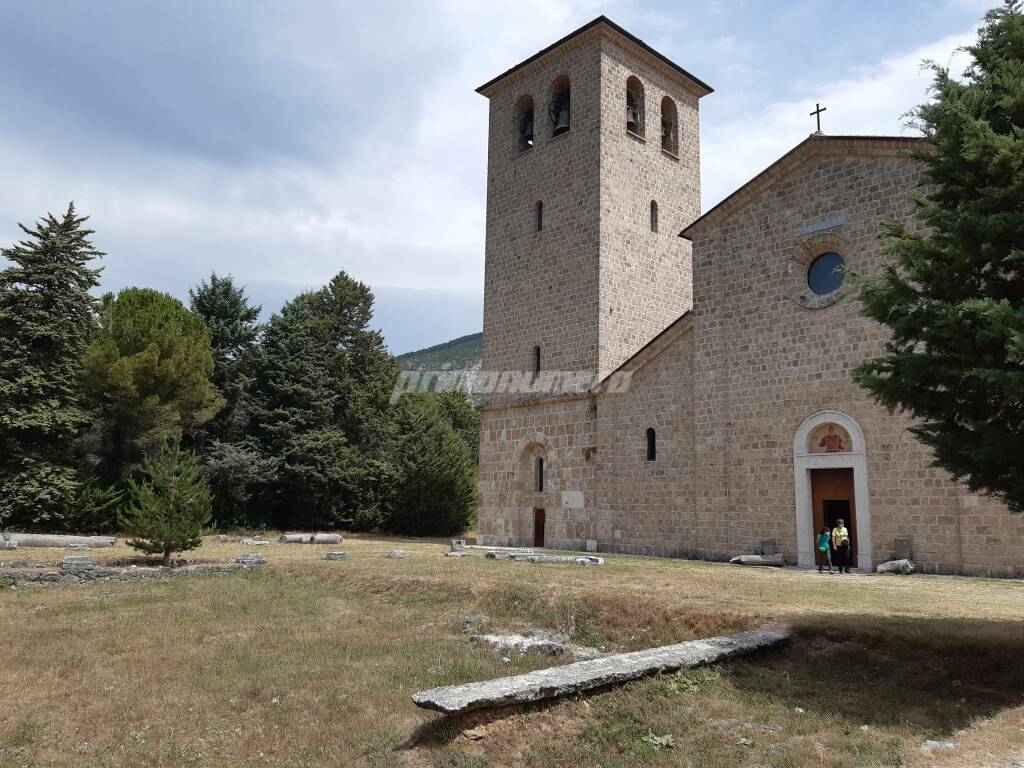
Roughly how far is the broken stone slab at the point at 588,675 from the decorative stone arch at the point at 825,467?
8732 millimetres

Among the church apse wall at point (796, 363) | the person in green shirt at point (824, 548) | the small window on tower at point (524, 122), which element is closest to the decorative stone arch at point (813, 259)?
the church apse wall at point (796, 363)

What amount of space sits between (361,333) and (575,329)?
1812 cm

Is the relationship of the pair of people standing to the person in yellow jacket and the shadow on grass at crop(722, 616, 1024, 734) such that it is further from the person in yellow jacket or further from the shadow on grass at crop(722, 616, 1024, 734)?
the shadow on grass at crop(722, 616, 1024, 734)

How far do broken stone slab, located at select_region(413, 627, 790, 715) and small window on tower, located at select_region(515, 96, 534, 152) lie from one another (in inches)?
866

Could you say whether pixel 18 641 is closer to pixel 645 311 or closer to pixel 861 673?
pixel 861 673

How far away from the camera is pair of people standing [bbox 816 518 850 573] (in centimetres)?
1602

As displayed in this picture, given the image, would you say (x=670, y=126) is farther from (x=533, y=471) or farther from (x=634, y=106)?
(x=533, y=471)

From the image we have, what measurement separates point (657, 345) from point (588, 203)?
6.01m

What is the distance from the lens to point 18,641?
32.3 feet

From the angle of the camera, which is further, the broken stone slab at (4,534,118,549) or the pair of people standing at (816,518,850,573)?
the broken stone slab at (4,534,118,549)

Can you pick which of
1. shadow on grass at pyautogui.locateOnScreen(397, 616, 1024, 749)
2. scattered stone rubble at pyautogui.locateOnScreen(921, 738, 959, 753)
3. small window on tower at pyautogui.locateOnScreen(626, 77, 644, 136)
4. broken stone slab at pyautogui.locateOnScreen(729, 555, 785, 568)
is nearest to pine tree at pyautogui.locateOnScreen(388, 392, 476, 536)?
small window on tower at pyautogui.locateOnScreen(626, 77, 644, 136)

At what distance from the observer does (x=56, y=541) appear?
24.0 metres

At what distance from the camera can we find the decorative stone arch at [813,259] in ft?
58.1

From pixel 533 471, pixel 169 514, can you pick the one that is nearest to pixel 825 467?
pixel 533 471
